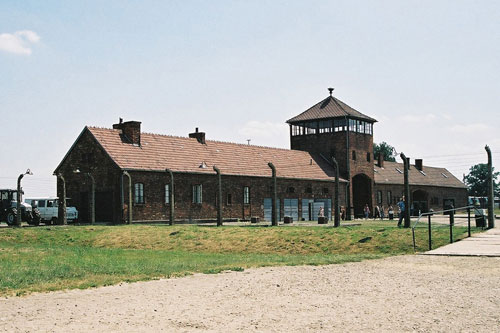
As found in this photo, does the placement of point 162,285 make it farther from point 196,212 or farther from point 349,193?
point 349,193

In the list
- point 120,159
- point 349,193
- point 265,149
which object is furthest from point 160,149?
point 349,193

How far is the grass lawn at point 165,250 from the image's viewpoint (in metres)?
13.0

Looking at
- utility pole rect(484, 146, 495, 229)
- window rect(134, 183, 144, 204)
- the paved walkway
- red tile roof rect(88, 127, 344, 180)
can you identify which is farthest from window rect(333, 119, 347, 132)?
the paved walkway

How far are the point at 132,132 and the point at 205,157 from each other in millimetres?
6341

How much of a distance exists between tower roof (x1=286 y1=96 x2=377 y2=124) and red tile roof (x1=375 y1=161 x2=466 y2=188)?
841 cm

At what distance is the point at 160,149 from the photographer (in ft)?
135

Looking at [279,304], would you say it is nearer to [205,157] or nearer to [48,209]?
[48,209]

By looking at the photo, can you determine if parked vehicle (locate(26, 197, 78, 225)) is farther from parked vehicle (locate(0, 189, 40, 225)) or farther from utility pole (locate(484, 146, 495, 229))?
utility pole (locate(484, 146, 495, 229))

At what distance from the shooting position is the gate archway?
2237 inches

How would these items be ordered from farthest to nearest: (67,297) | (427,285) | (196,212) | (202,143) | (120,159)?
(202,143) < (196,212) < (120,159) < (427,285) < (67,297)

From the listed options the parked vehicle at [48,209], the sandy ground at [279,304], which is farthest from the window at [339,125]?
the sandy ground at [279,304]

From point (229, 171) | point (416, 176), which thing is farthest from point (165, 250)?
point (416, 176)

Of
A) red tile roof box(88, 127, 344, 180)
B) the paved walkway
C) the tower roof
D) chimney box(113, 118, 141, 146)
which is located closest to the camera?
the paved walkway

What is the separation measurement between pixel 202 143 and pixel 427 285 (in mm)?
35959
